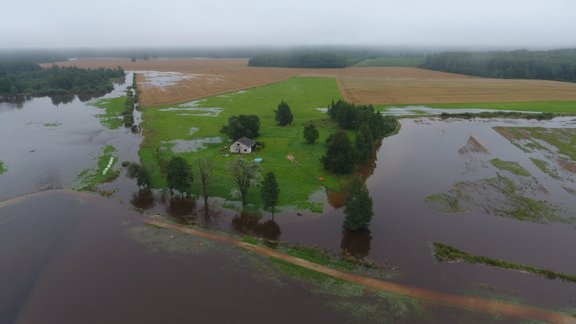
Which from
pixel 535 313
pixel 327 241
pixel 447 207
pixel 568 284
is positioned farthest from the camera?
pixel 447 207

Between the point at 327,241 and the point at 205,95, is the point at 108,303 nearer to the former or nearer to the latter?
the point at 327,241

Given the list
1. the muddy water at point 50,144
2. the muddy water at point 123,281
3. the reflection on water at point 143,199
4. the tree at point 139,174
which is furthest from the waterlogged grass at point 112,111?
the muddy water at point 123,281

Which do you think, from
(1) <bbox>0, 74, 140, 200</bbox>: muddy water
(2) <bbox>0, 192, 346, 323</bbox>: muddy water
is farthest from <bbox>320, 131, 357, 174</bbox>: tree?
(1) <bbox>0, 74, 140, 200</bbox>: muddy water

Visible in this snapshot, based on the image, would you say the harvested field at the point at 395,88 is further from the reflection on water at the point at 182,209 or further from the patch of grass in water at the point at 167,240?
the patch of grass in water at the point at 167,240

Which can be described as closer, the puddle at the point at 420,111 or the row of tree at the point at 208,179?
the row of tree at the point at 208,179

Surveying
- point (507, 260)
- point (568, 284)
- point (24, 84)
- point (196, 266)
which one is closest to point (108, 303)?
point (196, 266)

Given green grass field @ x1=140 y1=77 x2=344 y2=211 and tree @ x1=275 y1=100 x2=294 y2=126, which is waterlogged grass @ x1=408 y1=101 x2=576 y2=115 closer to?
green grass field @ x1=140 y1=77 x2=344 y2=211
